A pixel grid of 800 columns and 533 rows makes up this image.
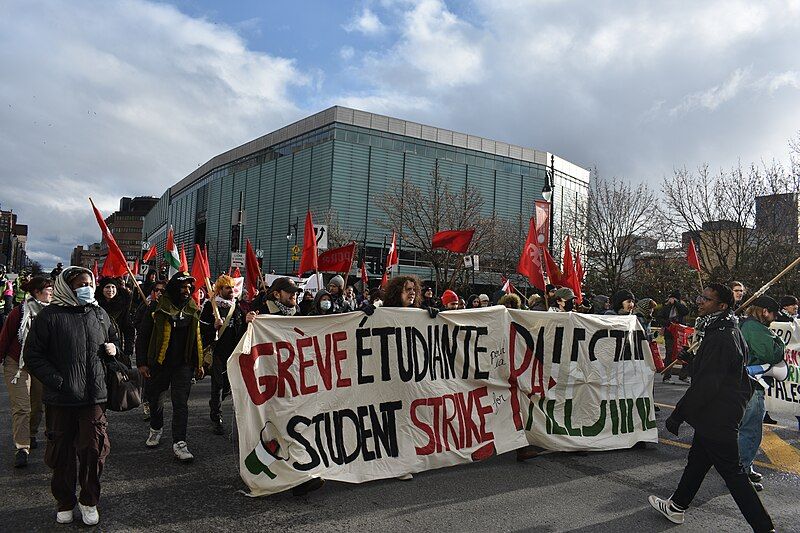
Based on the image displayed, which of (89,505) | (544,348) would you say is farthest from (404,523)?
(544,348)

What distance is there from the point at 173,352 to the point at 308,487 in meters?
2.10

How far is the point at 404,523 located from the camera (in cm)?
402

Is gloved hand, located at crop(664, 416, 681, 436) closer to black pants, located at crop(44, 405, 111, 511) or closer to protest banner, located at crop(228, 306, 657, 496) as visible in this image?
protest banner, located at crop(228, 306, 657, 496)

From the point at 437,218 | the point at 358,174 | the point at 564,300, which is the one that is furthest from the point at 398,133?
the point at 564,300

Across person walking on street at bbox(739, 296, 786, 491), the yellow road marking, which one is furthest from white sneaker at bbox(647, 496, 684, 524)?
the yellow road marking

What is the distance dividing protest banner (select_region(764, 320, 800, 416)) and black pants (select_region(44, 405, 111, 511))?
7.82 metres

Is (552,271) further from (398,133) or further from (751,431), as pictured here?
(398,133)

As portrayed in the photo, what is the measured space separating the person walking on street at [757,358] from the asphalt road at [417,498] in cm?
36

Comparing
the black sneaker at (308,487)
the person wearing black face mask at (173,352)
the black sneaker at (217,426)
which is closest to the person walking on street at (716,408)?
the black sneaker at (308,487)

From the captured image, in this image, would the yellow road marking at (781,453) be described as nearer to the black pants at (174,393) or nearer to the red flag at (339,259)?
the black pants at (174,393)

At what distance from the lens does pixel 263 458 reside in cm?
448

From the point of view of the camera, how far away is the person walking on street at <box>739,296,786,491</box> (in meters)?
4.97

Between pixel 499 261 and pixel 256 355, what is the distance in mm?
31788

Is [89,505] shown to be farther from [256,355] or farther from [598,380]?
[598,380]
